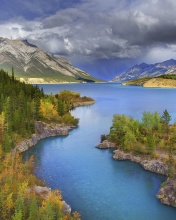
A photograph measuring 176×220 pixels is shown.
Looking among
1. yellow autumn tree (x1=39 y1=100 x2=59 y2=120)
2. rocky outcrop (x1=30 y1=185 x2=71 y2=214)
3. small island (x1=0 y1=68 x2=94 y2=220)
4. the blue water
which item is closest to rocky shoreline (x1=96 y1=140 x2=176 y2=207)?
the blue water

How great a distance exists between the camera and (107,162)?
315 feet

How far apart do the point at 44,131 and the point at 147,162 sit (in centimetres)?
5825

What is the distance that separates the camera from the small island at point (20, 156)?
50.5 m

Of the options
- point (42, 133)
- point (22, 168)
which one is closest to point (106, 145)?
point (42, 133)

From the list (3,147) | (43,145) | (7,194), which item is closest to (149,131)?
(43,145)

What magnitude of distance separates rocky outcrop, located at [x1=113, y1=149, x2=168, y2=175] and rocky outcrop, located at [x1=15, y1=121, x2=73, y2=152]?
1438 inches

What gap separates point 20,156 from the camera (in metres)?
93.1

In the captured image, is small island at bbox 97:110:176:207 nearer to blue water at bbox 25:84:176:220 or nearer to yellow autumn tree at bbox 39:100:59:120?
blue water at bbox 25:84:176:220

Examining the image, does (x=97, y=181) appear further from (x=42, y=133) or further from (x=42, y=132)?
(x=42, y=132)

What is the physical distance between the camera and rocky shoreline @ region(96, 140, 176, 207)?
6562 centimetres

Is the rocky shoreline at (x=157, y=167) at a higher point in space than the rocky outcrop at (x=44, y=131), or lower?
lower

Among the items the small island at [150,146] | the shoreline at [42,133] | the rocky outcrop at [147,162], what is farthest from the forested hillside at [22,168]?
the rocky outcrop at [147,162]

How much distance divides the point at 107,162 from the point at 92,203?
3040 cm

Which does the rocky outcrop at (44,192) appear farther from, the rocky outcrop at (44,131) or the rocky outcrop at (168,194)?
the rocky outcrop at (44,131)
